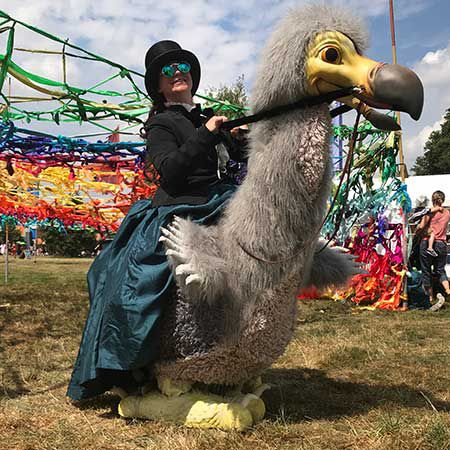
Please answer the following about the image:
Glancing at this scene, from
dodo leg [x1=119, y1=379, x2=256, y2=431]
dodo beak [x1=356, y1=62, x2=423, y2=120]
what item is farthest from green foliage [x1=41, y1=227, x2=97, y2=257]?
dodo beak [x1=356, y1=62, x2=423, y2=120]

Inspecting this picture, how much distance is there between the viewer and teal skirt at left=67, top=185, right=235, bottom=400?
2297 millimetres

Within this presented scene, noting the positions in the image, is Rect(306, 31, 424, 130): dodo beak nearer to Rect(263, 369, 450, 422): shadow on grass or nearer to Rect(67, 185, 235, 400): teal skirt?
Rect(67, 185, 235, 400): teal skirt

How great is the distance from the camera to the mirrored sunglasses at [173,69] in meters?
2.61

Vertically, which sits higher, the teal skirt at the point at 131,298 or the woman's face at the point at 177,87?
the woman's face at the point at 177,87

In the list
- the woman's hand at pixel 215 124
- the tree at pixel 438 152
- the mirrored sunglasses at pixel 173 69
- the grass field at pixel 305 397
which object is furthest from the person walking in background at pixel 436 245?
the tree at pixel 438 152

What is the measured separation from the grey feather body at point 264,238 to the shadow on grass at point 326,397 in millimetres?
527

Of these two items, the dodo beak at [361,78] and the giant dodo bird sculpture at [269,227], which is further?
the giant dodo bird sculpture at [269,227]

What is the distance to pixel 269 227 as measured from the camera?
2172 mm

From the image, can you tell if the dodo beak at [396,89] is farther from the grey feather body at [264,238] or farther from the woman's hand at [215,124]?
the woman's hand at [215,124]

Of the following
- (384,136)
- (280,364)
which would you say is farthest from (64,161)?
(384,136)

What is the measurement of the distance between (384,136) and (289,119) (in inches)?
192

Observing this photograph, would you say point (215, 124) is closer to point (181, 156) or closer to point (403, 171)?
point (181, 156)

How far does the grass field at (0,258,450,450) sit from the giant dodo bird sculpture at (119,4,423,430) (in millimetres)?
218

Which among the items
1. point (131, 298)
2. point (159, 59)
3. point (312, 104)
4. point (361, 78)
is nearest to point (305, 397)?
point (131, 298)
